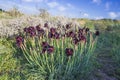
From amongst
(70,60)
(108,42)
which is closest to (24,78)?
(70,60)

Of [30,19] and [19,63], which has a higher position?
[30,19]

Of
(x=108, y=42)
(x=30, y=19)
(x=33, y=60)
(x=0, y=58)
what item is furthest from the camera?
(x=108, y=42)

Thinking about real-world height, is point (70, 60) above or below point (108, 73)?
above

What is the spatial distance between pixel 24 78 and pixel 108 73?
81.8 inches

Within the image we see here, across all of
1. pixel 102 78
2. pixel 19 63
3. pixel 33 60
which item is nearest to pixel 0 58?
pixel 19 63

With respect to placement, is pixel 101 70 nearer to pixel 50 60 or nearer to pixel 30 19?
pixel 50 60

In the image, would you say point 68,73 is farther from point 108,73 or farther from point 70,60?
point 108,73

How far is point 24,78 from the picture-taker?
5.37 m

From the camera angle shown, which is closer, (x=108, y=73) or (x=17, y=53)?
(x=108, y=73)

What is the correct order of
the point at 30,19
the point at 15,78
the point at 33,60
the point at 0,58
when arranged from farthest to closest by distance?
the point at 30,19, the point at 0,58, the point at 33,60, the point at 15,78

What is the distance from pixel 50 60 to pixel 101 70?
60.1 inches

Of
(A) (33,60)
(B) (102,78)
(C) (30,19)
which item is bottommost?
(B) (102,78)

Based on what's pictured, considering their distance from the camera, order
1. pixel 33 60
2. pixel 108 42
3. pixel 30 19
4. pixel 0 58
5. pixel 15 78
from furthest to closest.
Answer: pixel 108 42 → pixel 30 19 → pixel 0 58 → pixel 33 60 → pixel 15 78

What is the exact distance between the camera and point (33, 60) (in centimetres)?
567
